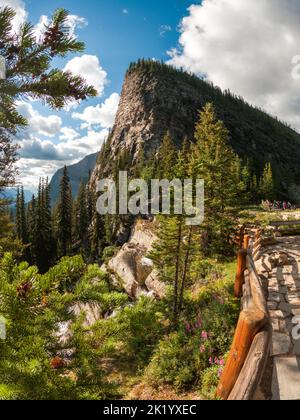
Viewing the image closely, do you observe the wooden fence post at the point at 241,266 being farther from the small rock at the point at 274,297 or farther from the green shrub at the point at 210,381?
the green shrub at the point at 210,381

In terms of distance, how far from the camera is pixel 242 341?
4.13 meters

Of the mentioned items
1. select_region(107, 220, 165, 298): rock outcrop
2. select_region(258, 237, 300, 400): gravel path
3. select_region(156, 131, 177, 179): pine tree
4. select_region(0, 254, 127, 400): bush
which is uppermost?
select_region(156, 131, 177, 179): pine tree

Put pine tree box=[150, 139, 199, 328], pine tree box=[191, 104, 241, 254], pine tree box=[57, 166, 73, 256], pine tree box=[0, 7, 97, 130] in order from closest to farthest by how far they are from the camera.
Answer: pine tree box=[0, 7, 97, 130] < pine tree box=[150, 139, 199, 328] < pine tree box=[191, 104, 241, 254] < pine tree box=[57, 166, 73, 256]

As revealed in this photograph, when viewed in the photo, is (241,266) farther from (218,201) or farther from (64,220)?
(64,220)

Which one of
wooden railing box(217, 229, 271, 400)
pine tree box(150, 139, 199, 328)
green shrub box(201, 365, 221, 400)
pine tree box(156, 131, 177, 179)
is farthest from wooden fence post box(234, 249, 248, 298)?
pine tree box(156, 131, 177, 179)

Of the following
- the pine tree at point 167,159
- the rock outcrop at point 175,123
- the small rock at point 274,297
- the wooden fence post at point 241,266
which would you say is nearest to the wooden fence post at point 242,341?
the small rock at point 274,297

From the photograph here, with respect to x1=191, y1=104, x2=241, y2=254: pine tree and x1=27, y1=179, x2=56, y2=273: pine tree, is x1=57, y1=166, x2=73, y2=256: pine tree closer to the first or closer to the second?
x1=27, y1=179, x2=56, y2=273: pine tree

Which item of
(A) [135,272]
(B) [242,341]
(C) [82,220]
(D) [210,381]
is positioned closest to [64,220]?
(C) [82,220]

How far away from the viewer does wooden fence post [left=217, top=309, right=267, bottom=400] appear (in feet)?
13.3

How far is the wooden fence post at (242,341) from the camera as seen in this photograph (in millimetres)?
4039

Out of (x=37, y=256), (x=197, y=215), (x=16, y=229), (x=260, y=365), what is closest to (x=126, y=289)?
(x=197, y=215)
